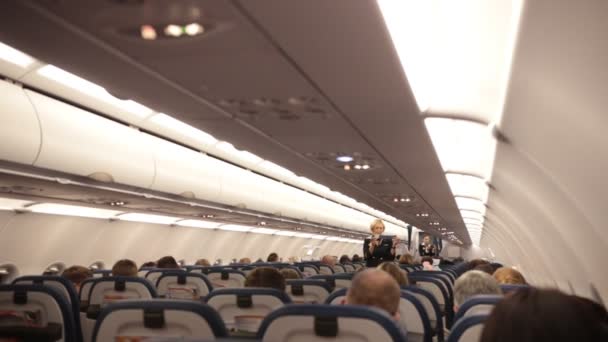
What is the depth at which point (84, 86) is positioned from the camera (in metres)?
8.39

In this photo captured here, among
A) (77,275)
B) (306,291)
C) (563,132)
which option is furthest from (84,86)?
(563,132)

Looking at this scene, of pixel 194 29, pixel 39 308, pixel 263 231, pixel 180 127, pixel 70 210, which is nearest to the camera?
pixel 194 29

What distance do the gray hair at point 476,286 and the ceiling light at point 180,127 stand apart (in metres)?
5.57

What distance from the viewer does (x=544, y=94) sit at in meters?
6.05

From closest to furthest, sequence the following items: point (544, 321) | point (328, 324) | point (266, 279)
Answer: point (544, 321), point (328, 324), point (266, 279)

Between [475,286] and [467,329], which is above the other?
[475,286]

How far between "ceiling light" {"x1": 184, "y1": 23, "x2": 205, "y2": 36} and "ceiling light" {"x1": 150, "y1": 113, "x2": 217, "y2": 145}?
16.7 feet

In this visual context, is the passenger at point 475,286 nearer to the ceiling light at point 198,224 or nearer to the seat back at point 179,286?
the seat back at point 179,286

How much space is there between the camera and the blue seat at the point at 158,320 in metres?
3.29

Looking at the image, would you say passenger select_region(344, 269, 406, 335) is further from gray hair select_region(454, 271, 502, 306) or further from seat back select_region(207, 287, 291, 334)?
gray hair select_region(454, 271, 502, 306)

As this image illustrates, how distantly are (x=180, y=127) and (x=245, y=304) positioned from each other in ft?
22.3

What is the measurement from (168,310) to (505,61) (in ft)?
14.9

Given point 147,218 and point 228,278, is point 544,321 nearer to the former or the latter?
point 228,278

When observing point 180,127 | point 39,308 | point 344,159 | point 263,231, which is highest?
point 180,127
